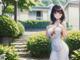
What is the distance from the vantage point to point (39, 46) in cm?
1473

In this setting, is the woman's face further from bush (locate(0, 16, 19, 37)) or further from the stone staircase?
bush (locate(0, 16, 19, 37))

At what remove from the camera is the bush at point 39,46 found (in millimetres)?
14706

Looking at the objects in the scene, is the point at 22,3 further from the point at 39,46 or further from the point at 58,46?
the point at 58,46

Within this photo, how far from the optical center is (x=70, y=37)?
14.9m

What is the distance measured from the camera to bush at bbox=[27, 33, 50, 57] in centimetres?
1471

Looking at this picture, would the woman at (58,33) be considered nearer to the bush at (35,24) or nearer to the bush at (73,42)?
the bush at (73,42)

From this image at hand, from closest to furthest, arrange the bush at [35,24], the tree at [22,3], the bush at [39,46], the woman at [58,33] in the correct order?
the woman at [58,33] < the bush at [39,46] < the tree at [22,3] < the bush at [35,24]

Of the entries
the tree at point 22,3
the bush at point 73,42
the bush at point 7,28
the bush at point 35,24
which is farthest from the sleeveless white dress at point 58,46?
the bush at point 35,24

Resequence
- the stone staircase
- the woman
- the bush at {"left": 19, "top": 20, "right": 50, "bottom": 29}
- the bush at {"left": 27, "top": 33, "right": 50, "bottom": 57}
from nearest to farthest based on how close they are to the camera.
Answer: the woman → the bush at {"left": 27, "top": 33, "right": 50, "bottom": 57} → the stone staircase → the bush at {"left": 19, "top": 20, "right": 50, "bottom": 29}

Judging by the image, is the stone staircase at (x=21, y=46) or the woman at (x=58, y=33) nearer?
the woman at (x=58, y=33)

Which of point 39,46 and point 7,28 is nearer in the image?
point 39,46

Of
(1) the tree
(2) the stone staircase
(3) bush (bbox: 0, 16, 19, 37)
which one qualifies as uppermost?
(1) the tree

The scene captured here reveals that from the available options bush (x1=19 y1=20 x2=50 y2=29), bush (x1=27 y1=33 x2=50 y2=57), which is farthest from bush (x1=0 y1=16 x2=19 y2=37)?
bush (x1=19 y1=20 x2=50 y2=29)

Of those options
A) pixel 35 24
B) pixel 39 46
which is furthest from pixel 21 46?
pixel 35 24
